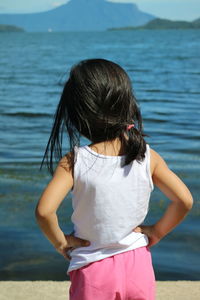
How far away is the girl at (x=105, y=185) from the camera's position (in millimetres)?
1918

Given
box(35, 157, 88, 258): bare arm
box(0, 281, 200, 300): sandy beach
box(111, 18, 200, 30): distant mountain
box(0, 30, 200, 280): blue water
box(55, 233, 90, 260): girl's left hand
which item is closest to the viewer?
box(35, 157, 88, 258): bare arm

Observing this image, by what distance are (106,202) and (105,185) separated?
6 cm

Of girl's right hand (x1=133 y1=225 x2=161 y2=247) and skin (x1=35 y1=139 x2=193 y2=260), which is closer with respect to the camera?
skin (x1=35 y1=139 x2=193 y2=260)

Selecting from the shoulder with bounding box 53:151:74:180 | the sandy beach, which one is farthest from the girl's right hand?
the sandy beach

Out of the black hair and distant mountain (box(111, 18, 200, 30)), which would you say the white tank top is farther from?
distant mountain (box(111, 18, 200, 30))

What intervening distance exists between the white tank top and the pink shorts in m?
0.03

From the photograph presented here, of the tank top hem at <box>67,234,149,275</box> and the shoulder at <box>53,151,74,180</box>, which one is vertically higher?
the shoulder at <box>53,151,74,180</box>

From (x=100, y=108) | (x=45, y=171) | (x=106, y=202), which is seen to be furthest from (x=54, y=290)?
(x=45, y=171)

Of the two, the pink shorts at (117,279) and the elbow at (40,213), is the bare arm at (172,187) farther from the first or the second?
the elbow at (40,213)

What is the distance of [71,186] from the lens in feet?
6.28

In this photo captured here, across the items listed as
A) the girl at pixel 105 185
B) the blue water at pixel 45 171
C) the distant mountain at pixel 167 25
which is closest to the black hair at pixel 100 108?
the girl at pixel 105 185

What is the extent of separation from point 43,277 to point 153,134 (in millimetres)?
5715

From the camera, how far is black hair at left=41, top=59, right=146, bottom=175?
1.93 meters

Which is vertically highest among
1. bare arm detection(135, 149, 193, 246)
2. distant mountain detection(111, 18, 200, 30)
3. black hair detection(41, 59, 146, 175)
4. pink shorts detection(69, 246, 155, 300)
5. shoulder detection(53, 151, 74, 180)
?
black hair detection(41, 59, 146, 175)
